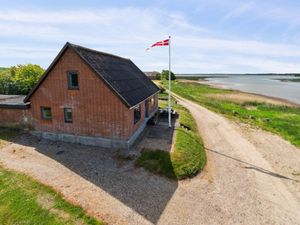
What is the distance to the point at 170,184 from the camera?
13.0 m

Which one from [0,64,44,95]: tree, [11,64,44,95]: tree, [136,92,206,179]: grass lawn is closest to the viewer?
[136,92,206,179]: grass lawn

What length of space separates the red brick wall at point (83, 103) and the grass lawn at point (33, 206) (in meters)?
5.87

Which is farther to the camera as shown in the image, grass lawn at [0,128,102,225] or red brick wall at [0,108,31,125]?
red brick wall at [0,108,31,125]

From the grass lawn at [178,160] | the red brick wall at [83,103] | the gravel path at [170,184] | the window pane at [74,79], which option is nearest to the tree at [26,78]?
the gravel path at [170,184]

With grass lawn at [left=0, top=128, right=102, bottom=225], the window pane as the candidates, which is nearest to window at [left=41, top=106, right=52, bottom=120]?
the window pane

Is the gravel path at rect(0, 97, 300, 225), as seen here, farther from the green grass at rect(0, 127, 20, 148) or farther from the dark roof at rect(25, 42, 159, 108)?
the dark roof at rect(25, 42, 159, 108)

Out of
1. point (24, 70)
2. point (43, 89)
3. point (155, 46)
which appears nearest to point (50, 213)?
point (43, 89)

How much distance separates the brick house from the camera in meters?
16.0

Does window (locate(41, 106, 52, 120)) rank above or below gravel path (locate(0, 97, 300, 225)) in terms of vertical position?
above

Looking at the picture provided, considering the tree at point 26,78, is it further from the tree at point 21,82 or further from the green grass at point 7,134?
the green grass at point 7,134

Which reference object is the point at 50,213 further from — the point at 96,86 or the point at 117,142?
the point at 96,86

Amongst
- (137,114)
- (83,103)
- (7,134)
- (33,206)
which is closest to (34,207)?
(33,206)

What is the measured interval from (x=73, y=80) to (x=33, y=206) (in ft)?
31.6

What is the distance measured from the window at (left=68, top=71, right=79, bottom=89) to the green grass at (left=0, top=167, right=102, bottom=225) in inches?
297
